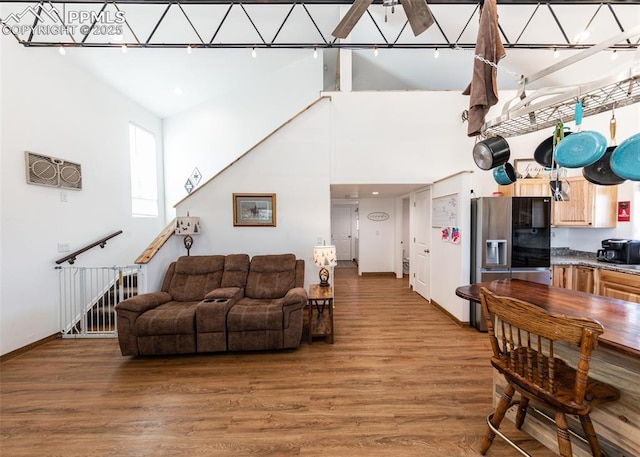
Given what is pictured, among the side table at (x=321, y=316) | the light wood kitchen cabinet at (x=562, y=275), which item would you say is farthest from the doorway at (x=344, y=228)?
the light wood kitchen cabinet at (x=562, y=275)

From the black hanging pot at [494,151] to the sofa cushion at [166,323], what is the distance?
3.17 m

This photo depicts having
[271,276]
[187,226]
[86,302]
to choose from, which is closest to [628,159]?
[271,276]

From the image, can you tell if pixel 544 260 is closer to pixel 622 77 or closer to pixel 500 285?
pixel 500 285

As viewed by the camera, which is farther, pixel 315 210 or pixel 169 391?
pixel 315 210

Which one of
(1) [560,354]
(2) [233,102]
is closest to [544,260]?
(1) [560,354]

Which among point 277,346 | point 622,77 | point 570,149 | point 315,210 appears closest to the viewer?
point 622,77

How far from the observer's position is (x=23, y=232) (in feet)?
10.1

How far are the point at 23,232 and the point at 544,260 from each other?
6.33 m

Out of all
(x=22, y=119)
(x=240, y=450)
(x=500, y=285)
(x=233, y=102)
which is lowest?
(x=240, y=450)

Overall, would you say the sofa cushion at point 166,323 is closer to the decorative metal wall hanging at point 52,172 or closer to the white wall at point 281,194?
the white wall at point 281,194

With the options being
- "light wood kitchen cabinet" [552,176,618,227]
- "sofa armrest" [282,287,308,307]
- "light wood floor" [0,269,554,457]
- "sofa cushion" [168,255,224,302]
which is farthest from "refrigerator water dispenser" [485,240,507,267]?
"sofa cushion" [168,255,224,302]

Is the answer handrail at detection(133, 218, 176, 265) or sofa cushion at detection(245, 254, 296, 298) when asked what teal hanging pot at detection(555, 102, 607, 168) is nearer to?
sofa cushion at detection(245, 254, 296, 298)

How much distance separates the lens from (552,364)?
4.11 ft

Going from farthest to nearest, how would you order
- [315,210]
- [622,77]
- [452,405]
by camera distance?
[315,210], [452,405], [622,77]
